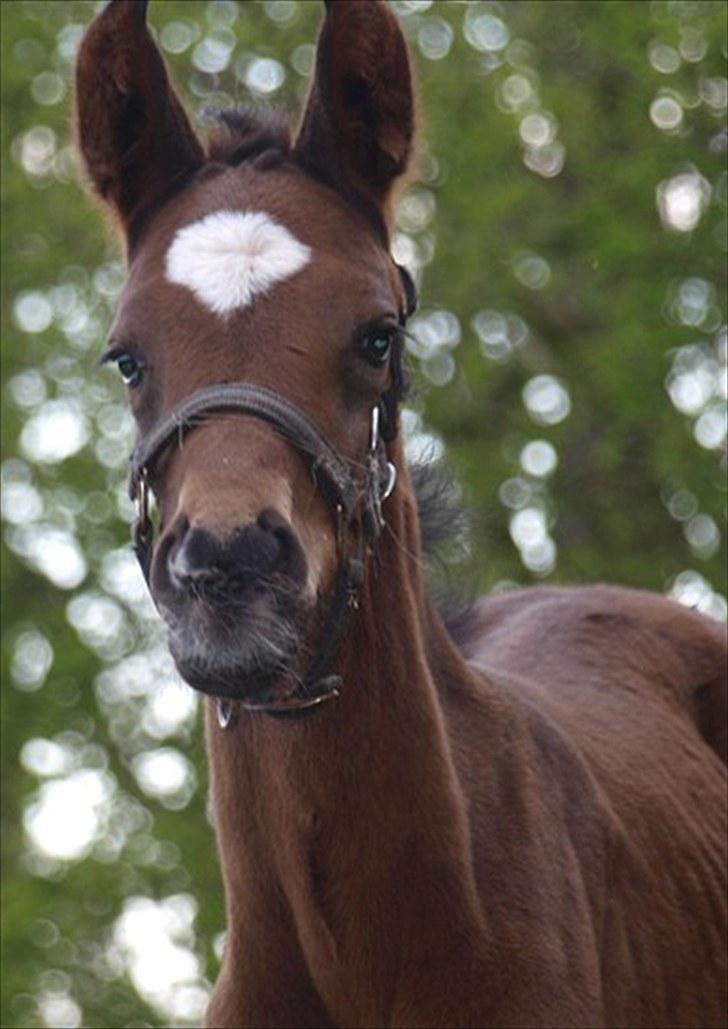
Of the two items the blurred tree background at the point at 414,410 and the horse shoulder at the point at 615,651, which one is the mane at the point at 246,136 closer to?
the horse shoulder at the point at 615,651

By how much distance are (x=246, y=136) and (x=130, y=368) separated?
0.82m

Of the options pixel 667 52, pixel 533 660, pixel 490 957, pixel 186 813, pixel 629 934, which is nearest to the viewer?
pixel 490 957

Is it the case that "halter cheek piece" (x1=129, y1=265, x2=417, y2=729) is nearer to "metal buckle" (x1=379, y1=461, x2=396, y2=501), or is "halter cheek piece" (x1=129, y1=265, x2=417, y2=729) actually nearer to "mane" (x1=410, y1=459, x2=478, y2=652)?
"metal buckle" (x1=379, y1=461, x2=396, y2=501)

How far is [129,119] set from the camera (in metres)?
7.04

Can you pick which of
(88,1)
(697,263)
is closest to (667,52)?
(697,263)

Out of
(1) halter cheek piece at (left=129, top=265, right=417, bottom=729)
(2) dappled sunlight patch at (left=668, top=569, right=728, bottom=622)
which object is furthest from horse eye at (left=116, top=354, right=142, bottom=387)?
(2) dappled sunlight patch at (left=668, top=569, right=728, bottom=622)

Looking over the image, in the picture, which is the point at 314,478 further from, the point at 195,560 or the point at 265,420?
the point at 195,560

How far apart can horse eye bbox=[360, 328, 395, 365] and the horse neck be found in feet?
1.64

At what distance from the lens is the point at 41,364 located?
21.3 meters

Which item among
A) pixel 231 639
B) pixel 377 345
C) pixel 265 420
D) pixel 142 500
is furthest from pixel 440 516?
pixel 231 639

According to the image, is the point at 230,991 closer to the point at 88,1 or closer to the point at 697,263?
the point at 697,263

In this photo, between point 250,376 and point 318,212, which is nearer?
point 250,376

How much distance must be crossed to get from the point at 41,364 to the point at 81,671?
2350mm

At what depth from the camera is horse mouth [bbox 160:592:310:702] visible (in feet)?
19.7
